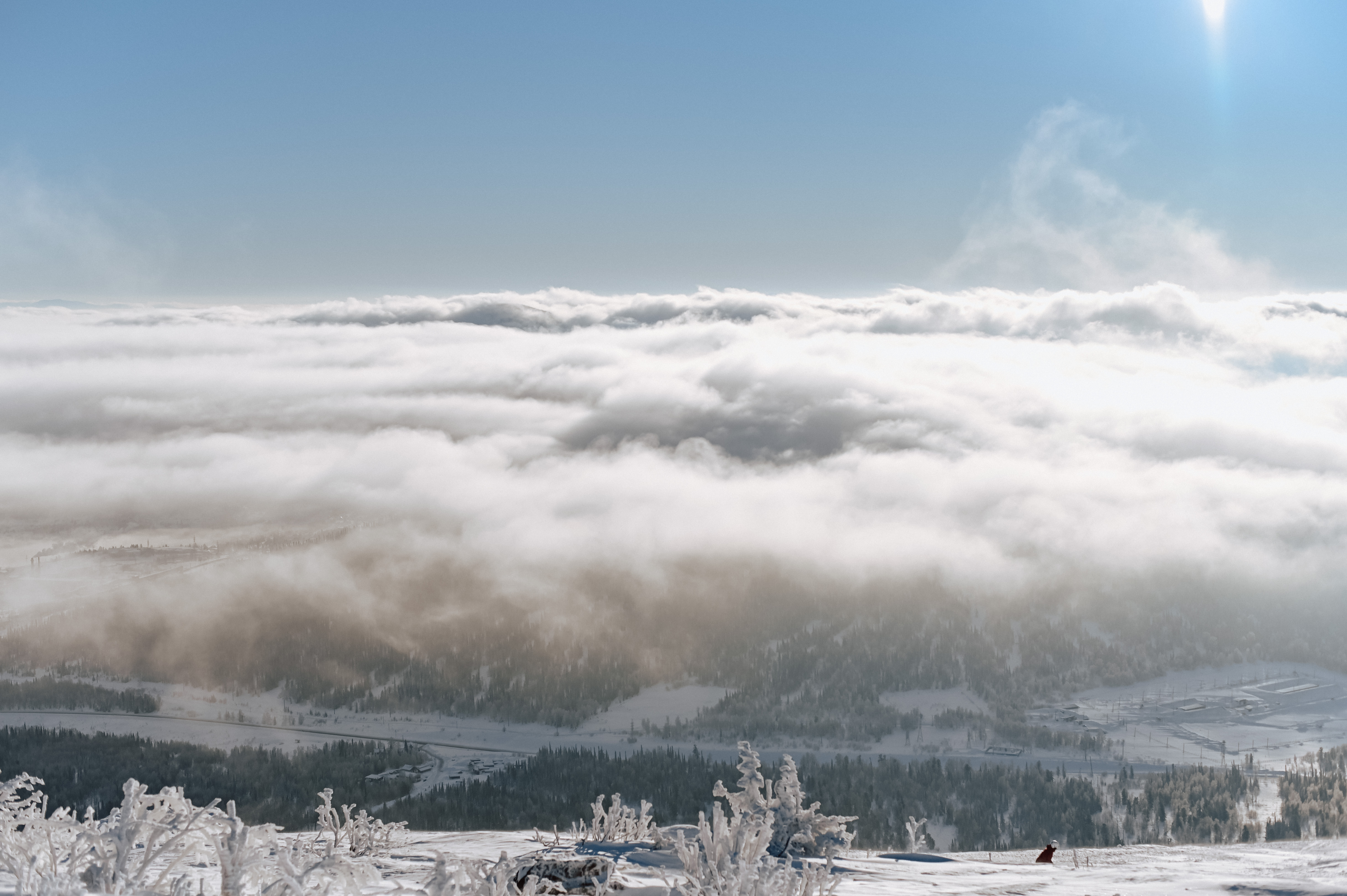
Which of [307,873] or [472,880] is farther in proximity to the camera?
[472,880]

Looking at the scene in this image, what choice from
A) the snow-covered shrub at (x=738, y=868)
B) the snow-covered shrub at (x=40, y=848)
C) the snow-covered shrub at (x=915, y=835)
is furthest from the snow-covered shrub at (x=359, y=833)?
the snow-covered shrub at (x=915, y=835)

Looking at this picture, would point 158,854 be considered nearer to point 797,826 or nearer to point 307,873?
point 307,873

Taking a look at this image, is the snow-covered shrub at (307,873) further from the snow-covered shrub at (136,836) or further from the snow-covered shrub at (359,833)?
the snow-covered shrub at (359,833)

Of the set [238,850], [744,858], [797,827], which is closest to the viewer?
A: [238,850]

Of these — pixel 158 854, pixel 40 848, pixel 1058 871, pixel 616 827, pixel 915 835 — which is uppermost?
pixel 158 854

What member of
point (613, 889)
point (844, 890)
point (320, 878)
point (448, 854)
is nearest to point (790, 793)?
point (844, 890)

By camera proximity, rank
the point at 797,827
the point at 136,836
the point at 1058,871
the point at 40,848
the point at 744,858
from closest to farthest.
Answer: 1. the point at 136,836
2. the point at 744,858
3. the point at 40,848
4. the point at 797,827
5. the point at 1058,871

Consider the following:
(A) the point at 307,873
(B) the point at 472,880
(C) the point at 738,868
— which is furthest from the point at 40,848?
(C) the point at 738,868

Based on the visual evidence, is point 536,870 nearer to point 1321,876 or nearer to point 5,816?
point 5,816

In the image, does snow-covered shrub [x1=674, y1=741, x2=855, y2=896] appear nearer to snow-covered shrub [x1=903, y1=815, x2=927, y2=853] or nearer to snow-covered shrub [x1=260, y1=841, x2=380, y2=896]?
snow-covered shrub [x1=260, y1=841, x2=380, y2=896]
